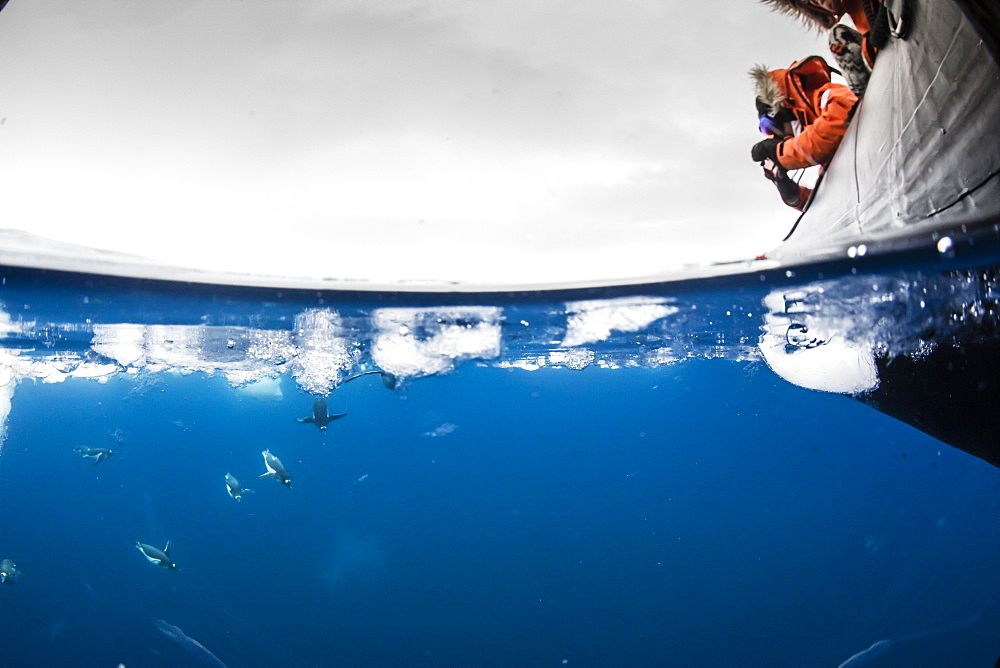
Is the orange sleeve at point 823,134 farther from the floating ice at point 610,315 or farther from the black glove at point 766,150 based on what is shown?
the floating ice at point 610,315

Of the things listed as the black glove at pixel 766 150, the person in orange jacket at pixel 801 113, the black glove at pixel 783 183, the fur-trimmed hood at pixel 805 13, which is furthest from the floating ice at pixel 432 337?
the fur-trimmed hood at pixel 805 13

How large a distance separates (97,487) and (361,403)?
18.9 meters

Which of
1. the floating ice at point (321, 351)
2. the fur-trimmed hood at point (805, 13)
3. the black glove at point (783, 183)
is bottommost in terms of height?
the floating ice at point (321, 351)

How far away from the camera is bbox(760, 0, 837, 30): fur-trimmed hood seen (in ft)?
14.3

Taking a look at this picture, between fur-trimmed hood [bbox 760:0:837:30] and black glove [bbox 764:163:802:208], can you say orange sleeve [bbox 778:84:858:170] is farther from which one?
fur-trimmed hood [bbox 760:0:837:30]

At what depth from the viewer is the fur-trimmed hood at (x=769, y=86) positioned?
4.96m

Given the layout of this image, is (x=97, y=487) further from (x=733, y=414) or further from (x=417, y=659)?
(x=733, y=414)

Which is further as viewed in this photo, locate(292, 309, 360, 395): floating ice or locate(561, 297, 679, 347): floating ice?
locate(292, 309, 360, 395): floating ice

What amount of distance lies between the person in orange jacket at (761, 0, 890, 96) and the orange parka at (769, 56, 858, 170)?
371mm

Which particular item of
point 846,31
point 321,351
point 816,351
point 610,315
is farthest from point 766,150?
point 321,351

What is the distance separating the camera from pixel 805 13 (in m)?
4.51

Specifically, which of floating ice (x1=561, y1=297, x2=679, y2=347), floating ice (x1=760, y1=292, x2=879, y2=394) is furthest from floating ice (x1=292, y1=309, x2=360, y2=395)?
floating ice (x1=760, y1=292, x2=879, y2=394)

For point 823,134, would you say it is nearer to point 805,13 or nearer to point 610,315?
point 805,13

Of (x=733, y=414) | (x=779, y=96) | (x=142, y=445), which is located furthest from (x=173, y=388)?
(x=733, y=414)
